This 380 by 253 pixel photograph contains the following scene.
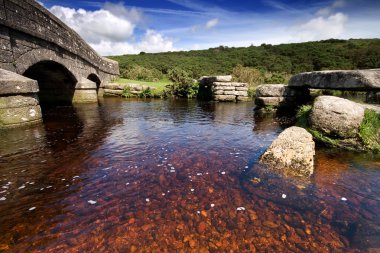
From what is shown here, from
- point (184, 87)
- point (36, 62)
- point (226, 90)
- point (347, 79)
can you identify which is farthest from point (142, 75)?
point (347, 79)

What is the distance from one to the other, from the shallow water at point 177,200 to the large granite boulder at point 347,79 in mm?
2302

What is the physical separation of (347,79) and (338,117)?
7.05ft

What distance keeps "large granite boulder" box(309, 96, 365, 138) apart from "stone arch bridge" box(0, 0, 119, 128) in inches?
350

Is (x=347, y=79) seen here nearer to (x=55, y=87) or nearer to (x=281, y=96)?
(x=281, y=96)

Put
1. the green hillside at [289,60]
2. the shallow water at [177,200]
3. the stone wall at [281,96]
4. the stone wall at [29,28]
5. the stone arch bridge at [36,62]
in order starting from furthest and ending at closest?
the green hillside at [289,60] < the stone wall at [281,96] < the stone wall at [29,28] < the stone arch bridge at [36,62] < the shallow water at [177,200]

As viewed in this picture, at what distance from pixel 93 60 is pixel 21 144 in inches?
548

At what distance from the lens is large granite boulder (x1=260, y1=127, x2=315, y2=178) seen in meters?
4.13

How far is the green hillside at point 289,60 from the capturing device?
129 ft

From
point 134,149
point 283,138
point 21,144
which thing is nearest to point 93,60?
point 21,144

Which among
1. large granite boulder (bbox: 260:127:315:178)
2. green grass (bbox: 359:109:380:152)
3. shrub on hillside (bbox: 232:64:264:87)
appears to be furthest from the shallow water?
shrub on hillside (bbox: 232:64:264:87)

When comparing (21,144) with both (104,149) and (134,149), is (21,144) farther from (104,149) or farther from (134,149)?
(134,149)

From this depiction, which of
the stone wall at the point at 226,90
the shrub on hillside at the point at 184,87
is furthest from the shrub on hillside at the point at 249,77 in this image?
the stone wall at the point at 226,90

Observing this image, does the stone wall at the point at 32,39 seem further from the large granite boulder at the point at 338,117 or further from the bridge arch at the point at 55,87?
the large granite boulder at the point at 338,117

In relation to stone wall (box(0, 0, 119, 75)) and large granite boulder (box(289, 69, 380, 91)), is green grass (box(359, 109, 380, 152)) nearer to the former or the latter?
large granite boulder (box(289, 69, 380, 91))
